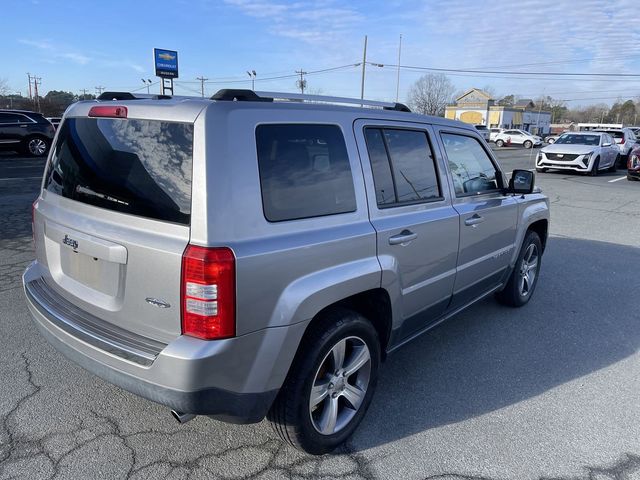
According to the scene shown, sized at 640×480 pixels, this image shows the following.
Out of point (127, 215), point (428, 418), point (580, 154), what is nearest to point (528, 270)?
point (428, 418)

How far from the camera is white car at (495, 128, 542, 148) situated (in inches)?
1605

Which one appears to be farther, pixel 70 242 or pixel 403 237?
pixel 403 237

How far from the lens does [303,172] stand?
2520 millimetres

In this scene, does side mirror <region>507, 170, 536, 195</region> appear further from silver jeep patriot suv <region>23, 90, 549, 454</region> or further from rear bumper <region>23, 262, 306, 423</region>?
rear bumper <region>23, 262, 306, 423</region>

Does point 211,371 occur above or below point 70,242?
below

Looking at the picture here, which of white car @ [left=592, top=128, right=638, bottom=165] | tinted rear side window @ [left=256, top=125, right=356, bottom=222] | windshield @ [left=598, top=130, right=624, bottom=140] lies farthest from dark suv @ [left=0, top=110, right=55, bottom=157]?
windshield @ [left=598, top=130, right=624, bottom=140]

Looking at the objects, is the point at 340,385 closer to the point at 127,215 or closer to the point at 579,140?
the point at 127,215

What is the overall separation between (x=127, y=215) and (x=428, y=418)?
215 centimetres

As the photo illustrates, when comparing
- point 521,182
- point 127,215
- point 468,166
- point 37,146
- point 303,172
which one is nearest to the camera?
point 127,215

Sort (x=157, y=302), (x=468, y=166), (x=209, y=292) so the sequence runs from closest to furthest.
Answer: (x=209, y=292), (x=157, y=302), (x=468, y=166)

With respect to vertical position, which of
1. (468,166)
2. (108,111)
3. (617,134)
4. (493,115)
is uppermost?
(493,115)

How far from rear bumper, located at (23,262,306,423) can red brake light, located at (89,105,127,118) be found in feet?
3.66

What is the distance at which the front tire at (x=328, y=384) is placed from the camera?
8.23 feet

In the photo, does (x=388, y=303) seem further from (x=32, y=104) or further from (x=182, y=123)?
(x=32, y=104)
